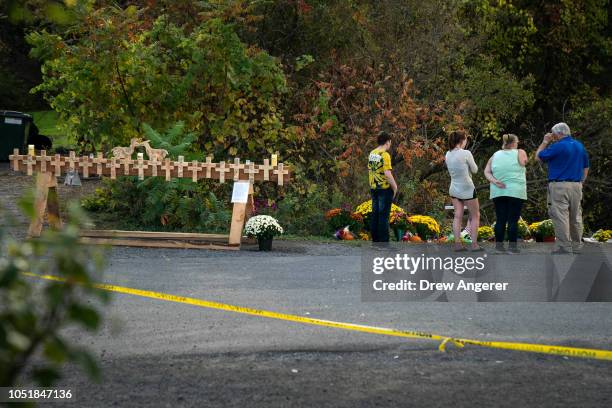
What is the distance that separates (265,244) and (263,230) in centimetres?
21

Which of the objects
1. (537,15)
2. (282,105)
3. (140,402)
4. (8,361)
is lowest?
(140,402)

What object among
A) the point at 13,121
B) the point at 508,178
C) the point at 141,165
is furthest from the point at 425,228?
the point at 13,121

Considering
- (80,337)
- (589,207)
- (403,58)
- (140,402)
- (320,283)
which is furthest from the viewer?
(589,207)

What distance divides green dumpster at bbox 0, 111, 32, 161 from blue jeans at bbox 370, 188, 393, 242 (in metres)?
16.1

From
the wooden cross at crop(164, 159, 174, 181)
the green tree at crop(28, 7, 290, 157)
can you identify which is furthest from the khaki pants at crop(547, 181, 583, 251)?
the green tree at crop(28, 7, 290, 157)

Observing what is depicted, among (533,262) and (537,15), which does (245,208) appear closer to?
(533,262)

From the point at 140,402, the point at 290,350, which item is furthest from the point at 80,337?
the point at 140,402

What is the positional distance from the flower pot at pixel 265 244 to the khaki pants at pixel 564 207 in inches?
144

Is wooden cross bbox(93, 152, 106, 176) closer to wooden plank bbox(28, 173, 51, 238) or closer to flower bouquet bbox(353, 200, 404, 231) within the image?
wooden plank bbox(28, 173, 51, 238)

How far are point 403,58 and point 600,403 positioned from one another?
1737 cm

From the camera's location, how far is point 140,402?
229 inches

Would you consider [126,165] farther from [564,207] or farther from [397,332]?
[397,332]

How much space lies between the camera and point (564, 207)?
44.5ft

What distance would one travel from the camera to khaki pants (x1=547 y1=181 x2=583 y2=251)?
13531 mm
